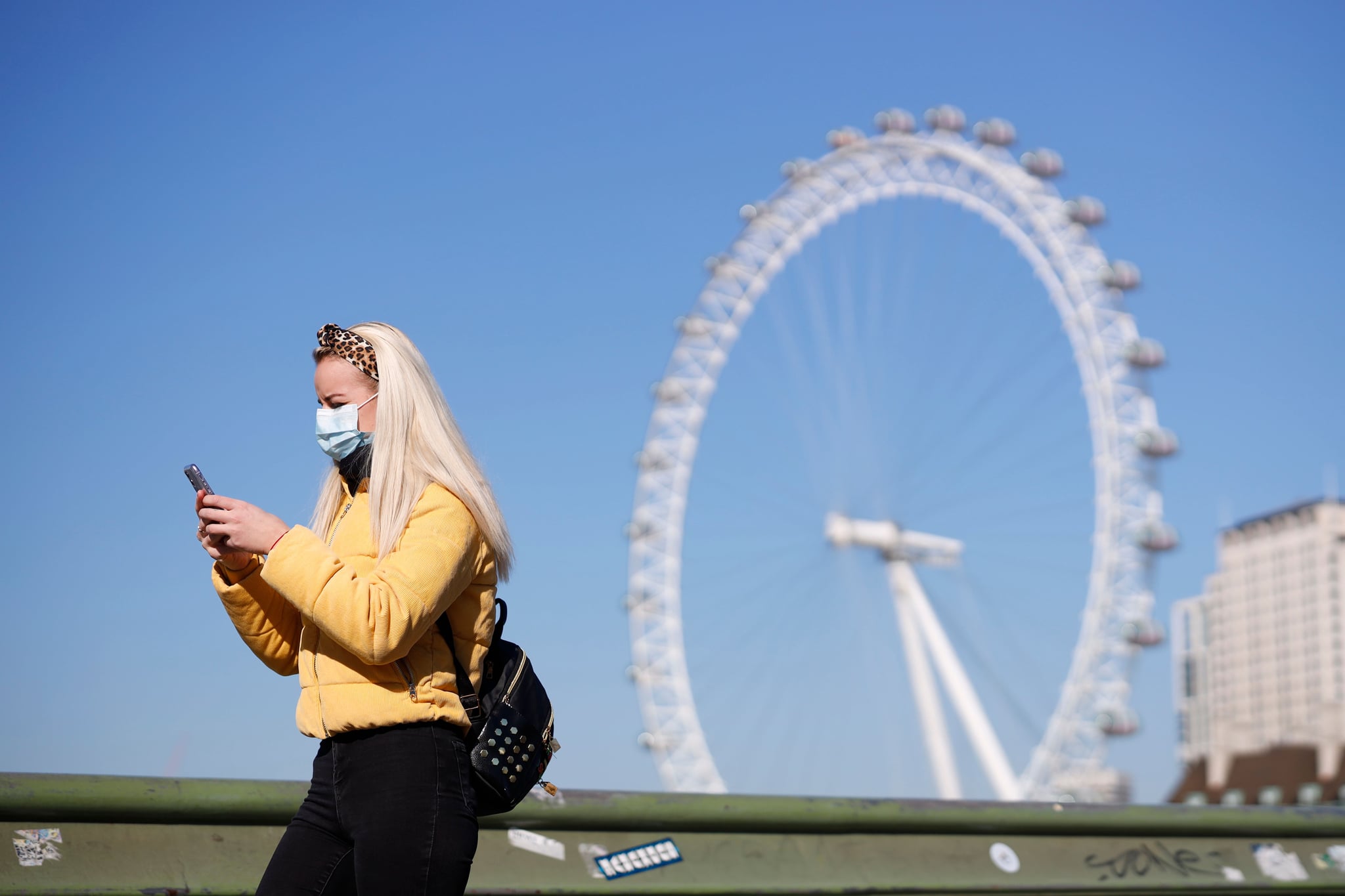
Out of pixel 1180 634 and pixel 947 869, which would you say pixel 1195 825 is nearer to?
pixel 947 869

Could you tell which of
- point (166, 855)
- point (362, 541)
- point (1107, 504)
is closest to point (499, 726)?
point (362, 541)

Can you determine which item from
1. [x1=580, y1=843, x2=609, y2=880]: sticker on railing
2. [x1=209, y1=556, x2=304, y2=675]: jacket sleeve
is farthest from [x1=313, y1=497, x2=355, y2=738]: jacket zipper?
[x1=580, y1=843, x2=609, y2=880]: sticker on railing

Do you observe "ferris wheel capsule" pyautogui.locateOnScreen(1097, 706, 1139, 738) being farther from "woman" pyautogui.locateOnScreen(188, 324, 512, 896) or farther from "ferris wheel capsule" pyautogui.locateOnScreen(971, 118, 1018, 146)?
"woman" pyautogui.locateOnScreen(188, 324, 512, 896)

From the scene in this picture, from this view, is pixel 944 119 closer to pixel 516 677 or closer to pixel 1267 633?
pixel 516 677

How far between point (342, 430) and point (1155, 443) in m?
21.1

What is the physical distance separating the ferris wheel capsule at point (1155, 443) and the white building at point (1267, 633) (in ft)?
291

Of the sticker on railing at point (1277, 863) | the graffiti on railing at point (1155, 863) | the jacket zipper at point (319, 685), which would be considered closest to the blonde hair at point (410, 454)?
the jacket zipper at point (319, 685)

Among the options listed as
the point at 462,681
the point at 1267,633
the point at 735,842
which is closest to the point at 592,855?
the point at 735,842

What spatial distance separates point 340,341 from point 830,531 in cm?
1856

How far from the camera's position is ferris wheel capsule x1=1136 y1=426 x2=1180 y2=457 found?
22.1m

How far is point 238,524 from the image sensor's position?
85.4 inches

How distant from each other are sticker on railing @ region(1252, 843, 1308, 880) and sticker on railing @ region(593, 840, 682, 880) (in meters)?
1.61

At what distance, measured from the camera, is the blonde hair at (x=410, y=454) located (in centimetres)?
220

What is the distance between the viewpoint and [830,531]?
67.9 feet
